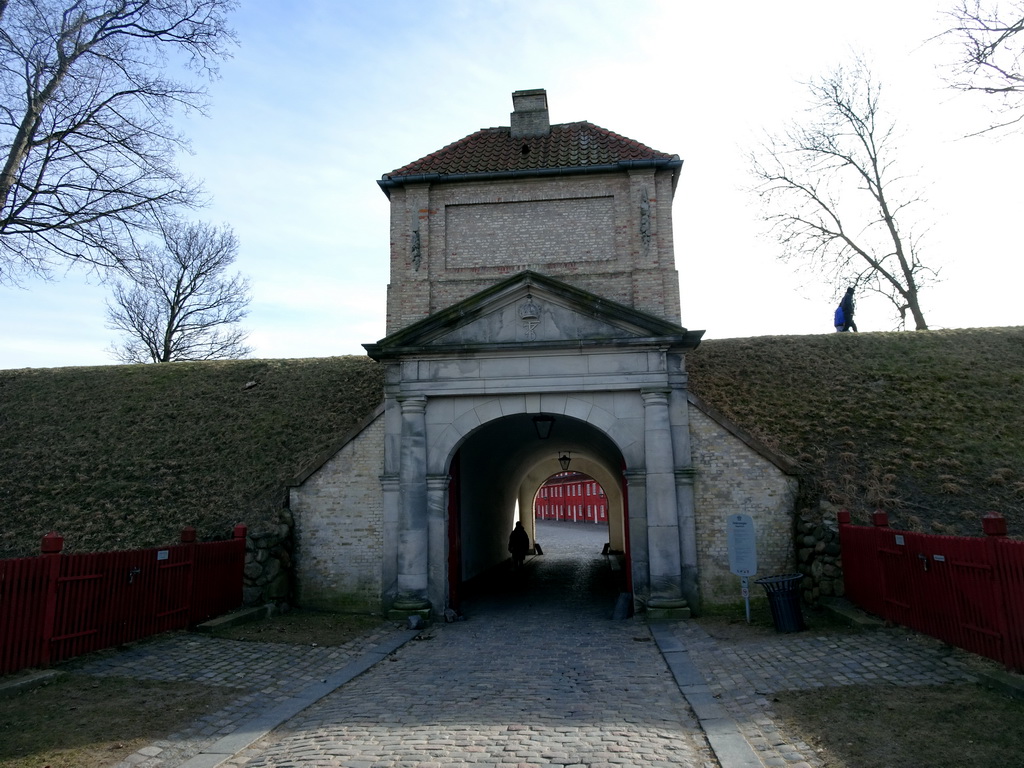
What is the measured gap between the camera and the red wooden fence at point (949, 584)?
21.5 ft

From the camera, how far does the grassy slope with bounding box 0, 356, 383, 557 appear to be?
43.5ft

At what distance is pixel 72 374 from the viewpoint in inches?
762

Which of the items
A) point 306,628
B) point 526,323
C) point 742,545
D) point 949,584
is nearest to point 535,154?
point 526,323

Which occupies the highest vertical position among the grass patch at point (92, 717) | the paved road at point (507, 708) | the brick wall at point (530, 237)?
the brick wall at point (530, 237)

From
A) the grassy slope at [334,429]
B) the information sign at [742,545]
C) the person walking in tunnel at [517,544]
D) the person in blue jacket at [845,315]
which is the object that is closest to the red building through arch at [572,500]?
the person walking in tunnel at [517,544]

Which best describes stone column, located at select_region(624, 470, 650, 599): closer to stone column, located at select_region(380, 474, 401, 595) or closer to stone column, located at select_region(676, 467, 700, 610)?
stone column, located at select_region(676, 467, 700, 610)

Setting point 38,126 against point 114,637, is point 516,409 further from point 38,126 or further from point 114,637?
point 38,126

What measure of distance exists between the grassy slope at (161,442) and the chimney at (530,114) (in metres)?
6.76

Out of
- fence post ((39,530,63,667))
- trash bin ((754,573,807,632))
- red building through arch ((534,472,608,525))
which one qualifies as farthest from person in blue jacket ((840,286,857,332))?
red building through arch ((534,472,608,525))

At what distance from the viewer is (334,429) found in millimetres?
14750

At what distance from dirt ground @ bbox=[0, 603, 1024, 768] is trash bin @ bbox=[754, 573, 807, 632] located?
2.71 metres

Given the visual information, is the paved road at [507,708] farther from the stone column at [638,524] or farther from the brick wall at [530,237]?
the brick wall at [530,237]

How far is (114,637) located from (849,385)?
1436 centimetres

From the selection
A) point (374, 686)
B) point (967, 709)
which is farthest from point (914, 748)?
point (374, 686)
